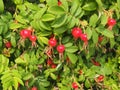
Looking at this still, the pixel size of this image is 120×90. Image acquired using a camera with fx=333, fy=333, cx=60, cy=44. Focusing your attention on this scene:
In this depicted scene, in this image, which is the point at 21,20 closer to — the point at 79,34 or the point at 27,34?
the point at 27,34

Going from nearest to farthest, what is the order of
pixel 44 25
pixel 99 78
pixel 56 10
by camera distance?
pixel 56 10 → pixel 44 25 → pixel 99 78

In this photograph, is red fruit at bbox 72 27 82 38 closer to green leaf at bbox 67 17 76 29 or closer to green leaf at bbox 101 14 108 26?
green leaf at bbox 67 17 76 29

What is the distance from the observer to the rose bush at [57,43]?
6.67 ft

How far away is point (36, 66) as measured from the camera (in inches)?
Result: 89.1

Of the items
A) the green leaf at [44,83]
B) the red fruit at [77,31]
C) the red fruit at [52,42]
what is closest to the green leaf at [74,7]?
the red fruit at [77,31]

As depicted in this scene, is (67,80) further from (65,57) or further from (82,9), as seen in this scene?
(82,9)

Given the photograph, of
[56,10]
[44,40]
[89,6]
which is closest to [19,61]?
[44,40]

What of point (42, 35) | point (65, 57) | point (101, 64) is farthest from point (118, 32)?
point (42, 35)

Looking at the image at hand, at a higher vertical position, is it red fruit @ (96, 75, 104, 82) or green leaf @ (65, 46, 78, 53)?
green leaf @ (65, 46, 78, 53)

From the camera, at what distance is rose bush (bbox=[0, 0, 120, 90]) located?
2.03 m

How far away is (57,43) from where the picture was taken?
2211mm

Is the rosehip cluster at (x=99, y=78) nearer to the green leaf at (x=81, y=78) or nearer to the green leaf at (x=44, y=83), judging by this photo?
the green leaf at (x=81, y=78)

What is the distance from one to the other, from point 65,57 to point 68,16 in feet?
1.18

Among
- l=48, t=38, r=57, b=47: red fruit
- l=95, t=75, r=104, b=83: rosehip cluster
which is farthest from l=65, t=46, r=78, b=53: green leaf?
l=95, t=75, r=104, b=83: rosehip cluster
